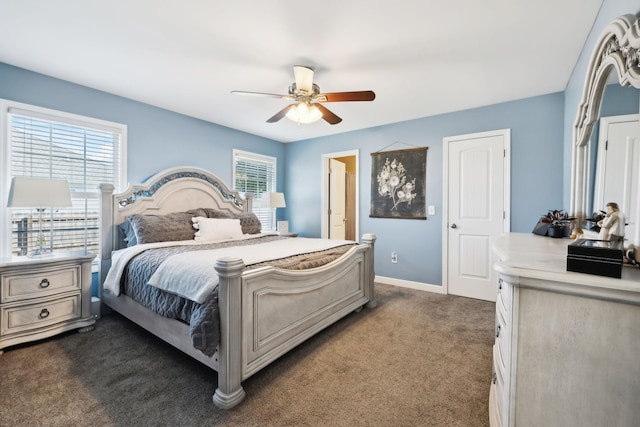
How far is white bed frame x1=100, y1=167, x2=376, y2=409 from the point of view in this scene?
62.6 inches

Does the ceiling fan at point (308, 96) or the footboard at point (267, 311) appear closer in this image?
the footboard at point (267, 311)

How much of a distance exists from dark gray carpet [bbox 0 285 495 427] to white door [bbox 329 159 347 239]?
8.29ft

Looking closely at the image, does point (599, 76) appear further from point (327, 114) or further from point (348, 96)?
point (327, 114)

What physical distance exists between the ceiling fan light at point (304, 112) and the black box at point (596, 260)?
Result: 7.04 ft

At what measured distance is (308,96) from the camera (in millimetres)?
2447

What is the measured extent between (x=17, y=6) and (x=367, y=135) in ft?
12.2

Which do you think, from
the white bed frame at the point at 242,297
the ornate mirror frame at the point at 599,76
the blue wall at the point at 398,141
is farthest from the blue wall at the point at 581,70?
the white bed frame at the point at 242,297

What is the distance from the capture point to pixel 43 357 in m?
2.08

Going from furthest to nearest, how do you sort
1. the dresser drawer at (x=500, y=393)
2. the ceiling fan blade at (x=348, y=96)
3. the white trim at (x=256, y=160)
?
the white trim at (x=256, y=160) → the ceiling fan blade at (x=348, y=96) → the dresser drawer at (x=500, y=393)

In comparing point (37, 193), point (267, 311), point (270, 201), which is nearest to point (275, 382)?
point (267, 311)

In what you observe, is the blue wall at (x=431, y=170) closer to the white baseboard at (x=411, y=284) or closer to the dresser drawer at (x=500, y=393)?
the white baseboard at (x=411, y=284)

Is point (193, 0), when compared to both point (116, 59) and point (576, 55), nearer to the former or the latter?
point (116, 59)

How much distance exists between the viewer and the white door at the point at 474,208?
3.36m

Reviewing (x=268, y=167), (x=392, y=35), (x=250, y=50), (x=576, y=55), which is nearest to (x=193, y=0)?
(x=250, y=50)
